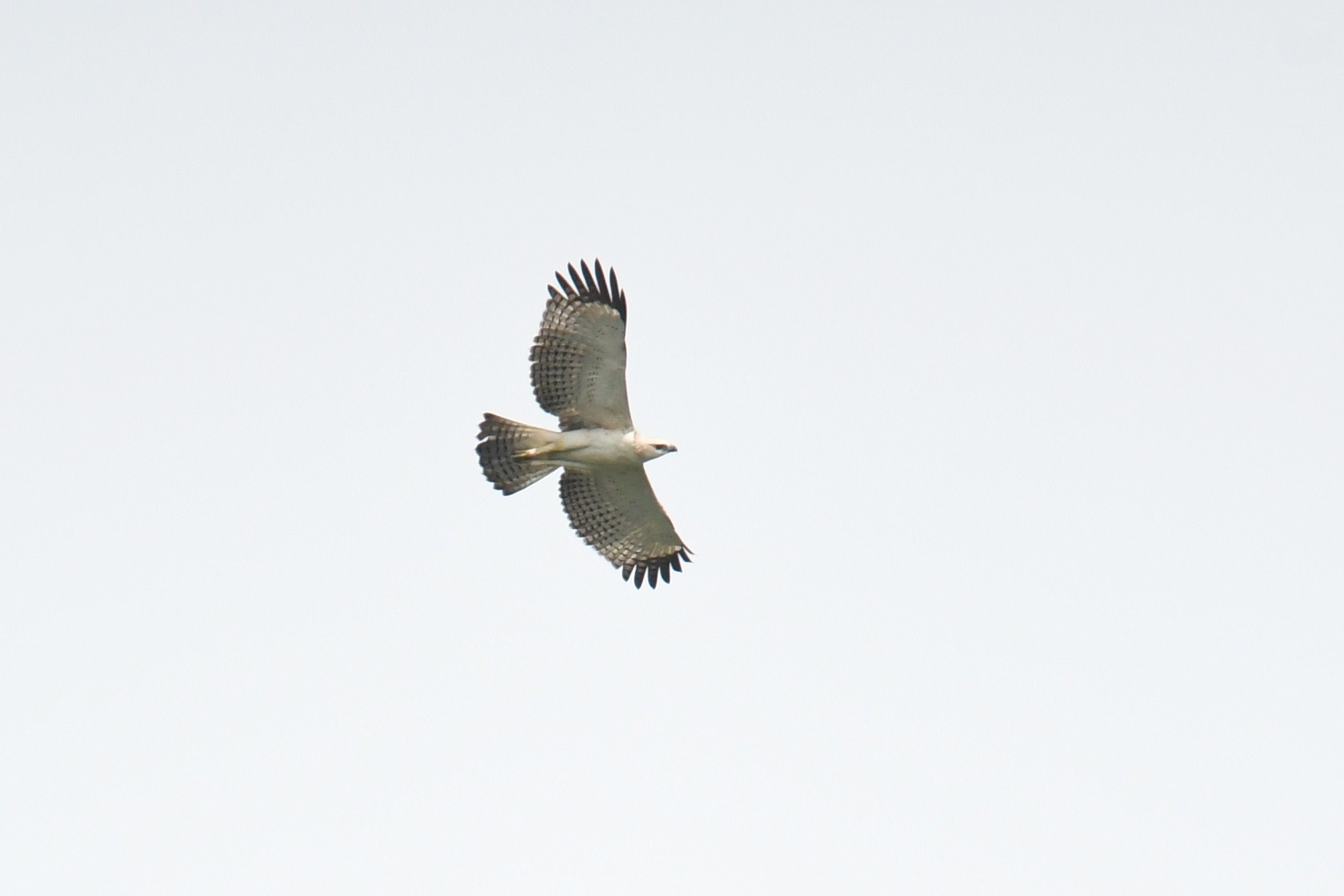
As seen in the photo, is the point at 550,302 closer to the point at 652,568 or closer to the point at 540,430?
the point at 540,430

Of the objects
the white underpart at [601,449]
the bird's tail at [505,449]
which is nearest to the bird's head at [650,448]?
the white underpart at [601,449]

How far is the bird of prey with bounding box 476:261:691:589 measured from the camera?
2109cm

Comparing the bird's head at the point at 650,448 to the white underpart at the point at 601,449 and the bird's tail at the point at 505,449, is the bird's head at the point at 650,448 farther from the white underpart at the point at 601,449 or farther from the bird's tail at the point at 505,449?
the bird's tail at the point at 505,449

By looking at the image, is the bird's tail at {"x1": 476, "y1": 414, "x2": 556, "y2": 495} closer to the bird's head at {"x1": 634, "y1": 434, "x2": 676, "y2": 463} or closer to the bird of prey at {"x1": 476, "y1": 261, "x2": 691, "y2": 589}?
the bird of prey at {"x1": 476, "y1": 261, "x2": 691, "y2": 589}

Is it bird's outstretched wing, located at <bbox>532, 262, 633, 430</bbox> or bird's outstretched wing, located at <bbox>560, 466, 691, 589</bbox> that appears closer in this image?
bird's outstretched wing, located at <bbox>532, 262, 633, 430</bbox>

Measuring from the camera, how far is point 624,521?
23.2 metres

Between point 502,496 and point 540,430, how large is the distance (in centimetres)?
96

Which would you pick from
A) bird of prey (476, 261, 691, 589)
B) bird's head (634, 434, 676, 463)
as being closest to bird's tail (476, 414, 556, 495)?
bird of prey (476, 261, 691, 589)

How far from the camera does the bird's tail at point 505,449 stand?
870 inches

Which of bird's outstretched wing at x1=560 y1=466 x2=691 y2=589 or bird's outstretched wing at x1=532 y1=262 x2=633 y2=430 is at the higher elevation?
bird's outstretched wing at x1=532 y1=262 x2=633 y2=430

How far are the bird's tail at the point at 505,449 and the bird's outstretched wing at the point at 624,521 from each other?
0.60 meters

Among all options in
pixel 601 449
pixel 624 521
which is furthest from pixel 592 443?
pixel 624 521

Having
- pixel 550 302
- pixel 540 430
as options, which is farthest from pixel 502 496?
pixel 550 302

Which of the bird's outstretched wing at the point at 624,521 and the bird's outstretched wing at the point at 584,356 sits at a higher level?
the bird's outstretched wing at the point at 584,356
